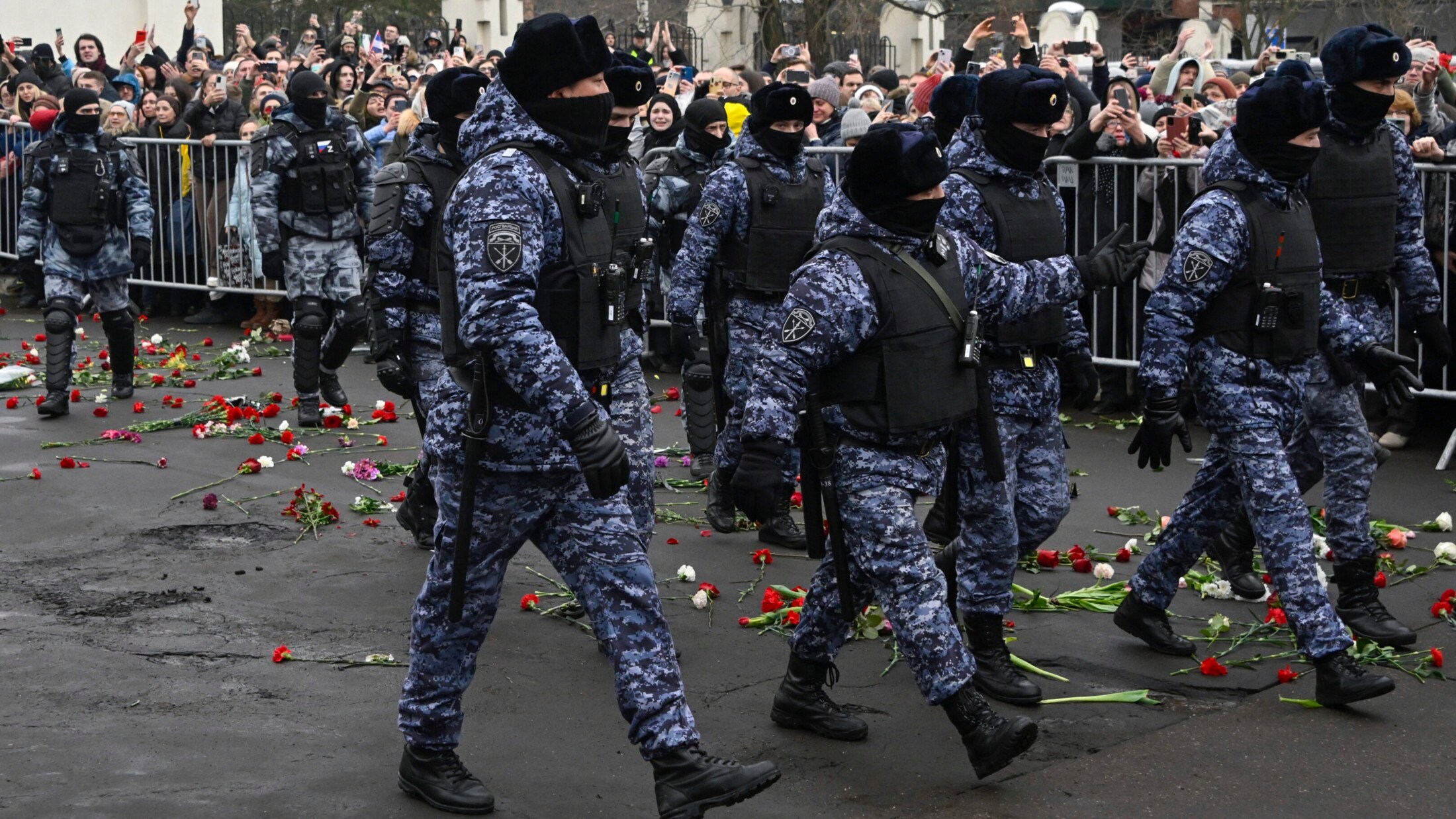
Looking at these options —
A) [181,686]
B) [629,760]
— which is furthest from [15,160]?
[629,760]

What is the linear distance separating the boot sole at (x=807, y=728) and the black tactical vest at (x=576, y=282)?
139cm

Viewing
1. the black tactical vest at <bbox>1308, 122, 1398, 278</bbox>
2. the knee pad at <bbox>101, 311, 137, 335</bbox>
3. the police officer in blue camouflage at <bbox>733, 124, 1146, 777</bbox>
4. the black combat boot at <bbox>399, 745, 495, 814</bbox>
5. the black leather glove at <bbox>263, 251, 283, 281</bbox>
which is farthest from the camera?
the knee pad at <bbox>101, 311, 137, 335</bbox>

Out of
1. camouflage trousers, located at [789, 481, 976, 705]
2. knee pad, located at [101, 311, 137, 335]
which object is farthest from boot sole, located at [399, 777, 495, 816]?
knee pad, located at [101, 311, 137, 335]

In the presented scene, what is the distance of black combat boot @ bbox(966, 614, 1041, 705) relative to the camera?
18.3 feet

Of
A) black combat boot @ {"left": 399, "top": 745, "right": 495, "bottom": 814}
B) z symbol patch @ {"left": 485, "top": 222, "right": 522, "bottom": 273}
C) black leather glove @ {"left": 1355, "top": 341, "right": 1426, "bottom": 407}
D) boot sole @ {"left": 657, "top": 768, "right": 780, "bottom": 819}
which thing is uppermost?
z symbol patch @ {"left": 485, "top": 222, "right": 522, "bottom": 273}

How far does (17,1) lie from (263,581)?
76.0ft

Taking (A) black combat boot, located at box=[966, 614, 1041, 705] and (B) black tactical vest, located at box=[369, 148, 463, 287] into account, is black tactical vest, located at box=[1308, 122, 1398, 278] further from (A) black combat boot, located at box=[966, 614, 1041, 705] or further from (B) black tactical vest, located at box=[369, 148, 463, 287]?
(B) black tactical vest, located at box=[369, 148, 463, 287]

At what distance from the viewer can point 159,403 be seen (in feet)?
38.3

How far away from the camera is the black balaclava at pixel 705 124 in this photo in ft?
28.2

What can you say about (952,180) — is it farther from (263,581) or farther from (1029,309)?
(263,581)

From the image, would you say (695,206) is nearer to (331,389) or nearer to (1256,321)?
(331,389)

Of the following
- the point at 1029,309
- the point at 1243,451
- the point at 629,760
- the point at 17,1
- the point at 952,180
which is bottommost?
the point at 629,760

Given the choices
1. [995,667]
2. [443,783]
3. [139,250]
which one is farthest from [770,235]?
[139,250]

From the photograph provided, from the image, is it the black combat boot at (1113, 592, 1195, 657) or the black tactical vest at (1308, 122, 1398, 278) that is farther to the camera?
the black tactical vest at (1308, 122, 1398, 278)
